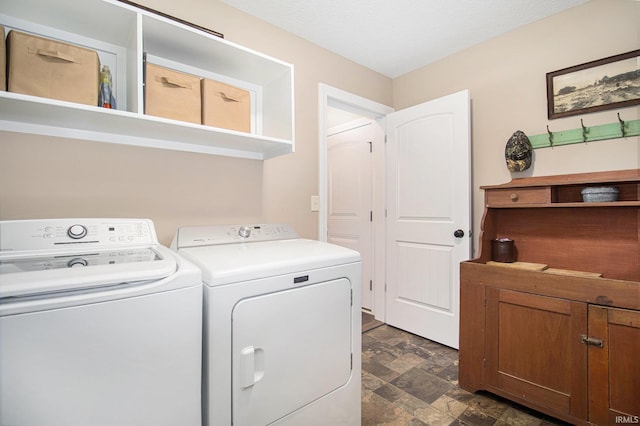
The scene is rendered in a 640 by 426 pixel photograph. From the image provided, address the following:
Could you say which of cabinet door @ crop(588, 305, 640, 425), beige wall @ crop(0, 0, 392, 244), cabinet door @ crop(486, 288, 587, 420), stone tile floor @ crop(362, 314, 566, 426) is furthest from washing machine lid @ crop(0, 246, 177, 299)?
cabinet door @ crop(588, 305, 640, 425)

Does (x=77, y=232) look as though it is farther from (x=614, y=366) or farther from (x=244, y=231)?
(x=614, y=366)

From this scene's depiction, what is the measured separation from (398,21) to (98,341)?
234 centimetres

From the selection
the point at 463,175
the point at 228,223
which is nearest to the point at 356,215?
the point at 463,175

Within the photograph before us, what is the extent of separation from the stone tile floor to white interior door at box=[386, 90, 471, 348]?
0.33 m

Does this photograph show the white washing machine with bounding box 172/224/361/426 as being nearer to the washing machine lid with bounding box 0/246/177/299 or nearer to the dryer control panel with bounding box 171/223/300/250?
the dryer control panel with bounding box 171/223/300/250

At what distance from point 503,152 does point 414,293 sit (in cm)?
134

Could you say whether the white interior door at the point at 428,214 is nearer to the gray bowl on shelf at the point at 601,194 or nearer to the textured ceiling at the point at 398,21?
the textured ceiling at the point at 398,21

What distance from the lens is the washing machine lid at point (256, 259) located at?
100 cm

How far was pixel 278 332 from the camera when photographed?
110cm

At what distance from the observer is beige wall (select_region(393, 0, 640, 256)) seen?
1768mm

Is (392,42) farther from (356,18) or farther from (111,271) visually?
(111,271)

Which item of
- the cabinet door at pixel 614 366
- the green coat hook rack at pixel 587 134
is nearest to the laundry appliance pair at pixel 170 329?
the cabinet door at pixel 614 366

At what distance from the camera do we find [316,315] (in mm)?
1217

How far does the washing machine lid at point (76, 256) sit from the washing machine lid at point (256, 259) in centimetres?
13
